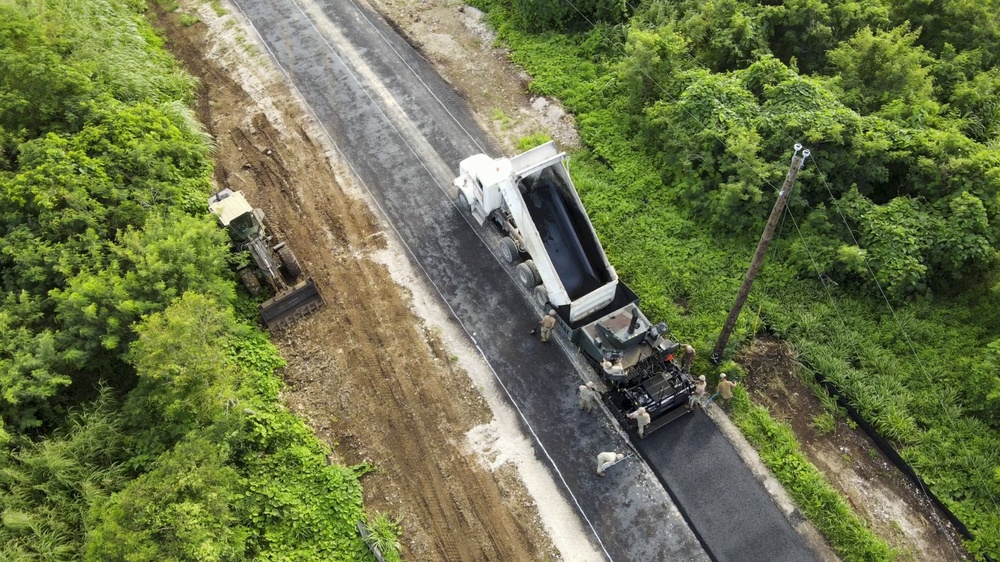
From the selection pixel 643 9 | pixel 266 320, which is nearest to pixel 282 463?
pixel 266 320

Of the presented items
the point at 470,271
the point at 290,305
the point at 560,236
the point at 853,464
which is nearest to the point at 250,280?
the point at 290,305

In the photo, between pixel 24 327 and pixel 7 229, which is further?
pixel 7 229

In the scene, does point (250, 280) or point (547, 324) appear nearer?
point (547, 324)

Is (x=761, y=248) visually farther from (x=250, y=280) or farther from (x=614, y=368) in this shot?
(x=250, y=280)

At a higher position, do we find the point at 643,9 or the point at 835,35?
the point at 643,9

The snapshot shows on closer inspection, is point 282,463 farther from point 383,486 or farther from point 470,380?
point 470,380

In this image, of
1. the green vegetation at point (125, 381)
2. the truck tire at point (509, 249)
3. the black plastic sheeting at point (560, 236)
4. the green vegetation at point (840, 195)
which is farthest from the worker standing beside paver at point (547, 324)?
the green vegetation at point (125, 381)

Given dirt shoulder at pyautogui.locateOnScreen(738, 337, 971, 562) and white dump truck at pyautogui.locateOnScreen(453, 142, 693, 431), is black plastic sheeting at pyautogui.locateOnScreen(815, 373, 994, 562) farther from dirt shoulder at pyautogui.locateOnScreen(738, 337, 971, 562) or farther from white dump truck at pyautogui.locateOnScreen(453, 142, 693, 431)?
white dump truck at pyautogui.locateOnScreen(453, 142, 693, 431)
